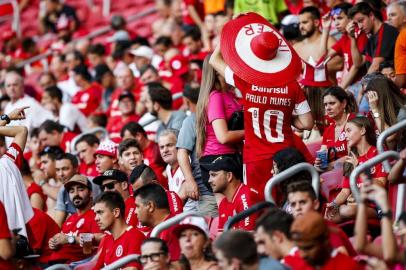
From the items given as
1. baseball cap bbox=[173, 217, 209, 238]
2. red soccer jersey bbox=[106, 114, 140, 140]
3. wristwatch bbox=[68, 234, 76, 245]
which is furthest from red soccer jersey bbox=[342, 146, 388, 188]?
red soccer jersey bbox=[106, 114, 140, 140]

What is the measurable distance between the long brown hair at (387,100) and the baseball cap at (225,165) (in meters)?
1.45

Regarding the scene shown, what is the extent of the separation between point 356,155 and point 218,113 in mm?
1208

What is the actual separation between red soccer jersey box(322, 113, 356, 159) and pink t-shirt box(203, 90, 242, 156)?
1.03 meters

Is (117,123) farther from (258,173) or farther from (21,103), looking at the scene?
(258,173)

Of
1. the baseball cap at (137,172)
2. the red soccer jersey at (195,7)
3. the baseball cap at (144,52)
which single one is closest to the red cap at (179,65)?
the baseball cap at (144,52)

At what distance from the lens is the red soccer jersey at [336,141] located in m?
11.4

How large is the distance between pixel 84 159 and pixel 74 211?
1.49m

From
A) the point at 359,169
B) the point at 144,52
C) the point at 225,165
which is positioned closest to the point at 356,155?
the point at 225,165

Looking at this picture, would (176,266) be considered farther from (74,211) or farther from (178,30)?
(178,30)

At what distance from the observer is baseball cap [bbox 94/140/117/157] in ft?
42.7

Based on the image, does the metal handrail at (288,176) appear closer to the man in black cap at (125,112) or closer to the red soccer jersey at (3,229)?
the red soccer jersey at (3,229)

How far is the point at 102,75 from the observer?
57.5ft

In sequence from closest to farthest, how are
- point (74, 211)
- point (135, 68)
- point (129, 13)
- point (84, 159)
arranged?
point (74, 211) → point (84, 159) → point (135, 68) → point (129, 13)

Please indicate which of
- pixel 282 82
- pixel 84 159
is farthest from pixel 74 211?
pixel 282 82
